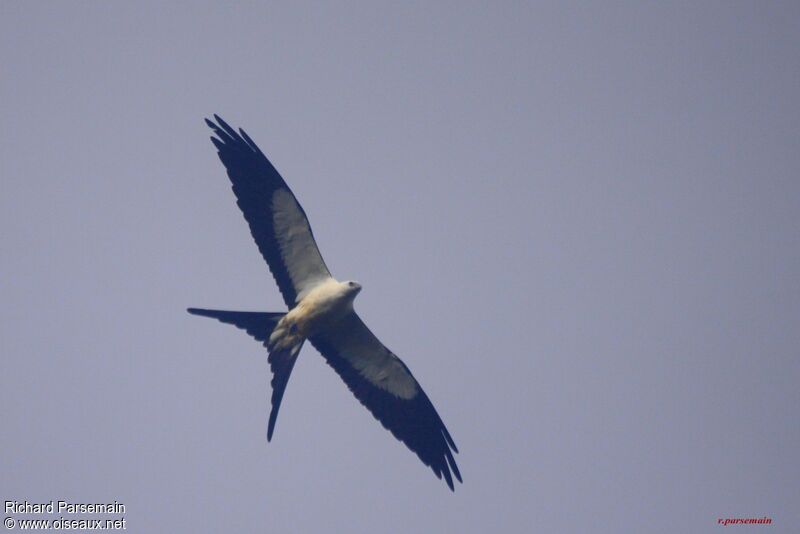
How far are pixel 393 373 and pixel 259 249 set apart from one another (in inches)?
103

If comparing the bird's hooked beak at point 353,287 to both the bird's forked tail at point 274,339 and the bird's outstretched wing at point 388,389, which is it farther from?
the bird's forked tail at point 274,339

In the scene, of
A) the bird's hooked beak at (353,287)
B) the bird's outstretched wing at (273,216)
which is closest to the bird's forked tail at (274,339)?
the bird's outstretched wing at (273,216)

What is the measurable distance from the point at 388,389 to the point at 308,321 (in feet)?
5.60

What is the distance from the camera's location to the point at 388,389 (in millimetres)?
12539

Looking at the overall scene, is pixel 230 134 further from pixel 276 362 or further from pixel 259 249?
pixel 276 362

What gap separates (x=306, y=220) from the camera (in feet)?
38.6

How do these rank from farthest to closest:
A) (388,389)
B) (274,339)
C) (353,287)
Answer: (388,389)
(353,287)
(274,339)

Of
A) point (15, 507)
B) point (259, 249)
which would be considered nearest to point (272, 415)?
point (259, 249)

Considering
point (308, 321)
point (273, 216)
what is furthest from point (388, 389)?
point (273, 216)

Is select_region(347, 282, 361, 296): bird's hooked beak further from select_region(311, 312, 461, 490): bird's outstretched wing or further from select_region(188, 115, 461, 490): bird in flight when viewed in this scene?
select_region(311, 312, 461, 490): bird's outstretched wing

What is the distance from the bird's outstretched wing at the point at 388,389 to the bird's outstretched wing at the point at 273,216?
2.82 ft

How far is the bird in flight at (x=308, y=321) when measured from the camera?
11625 millimetres

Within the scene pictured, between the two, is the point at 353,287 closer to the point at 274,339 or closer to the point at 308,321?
the point at 308,321

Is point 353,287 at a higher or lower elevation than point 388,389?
higher
